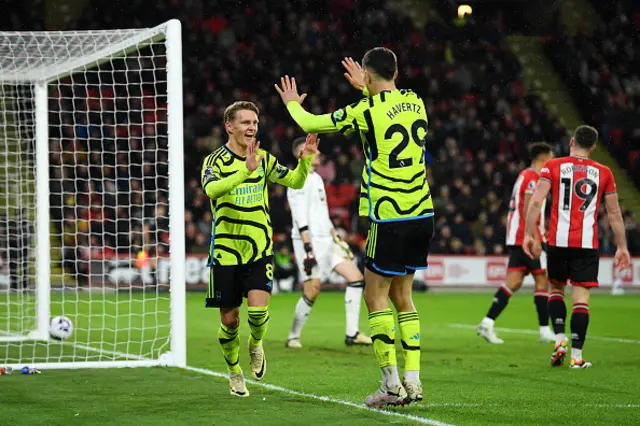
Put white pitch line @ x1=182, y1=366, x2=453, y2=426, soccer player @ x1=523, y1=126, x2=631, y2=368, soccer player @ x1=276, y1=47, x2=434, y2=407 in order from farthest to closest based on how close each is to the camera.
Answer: soccer player @ x1=523, y1=126, x2=631, y2=368, soccer player @ x1=276, y1=47, x2=434, y2=407, white pitch line @ x1=182, y1=366, x2=453, y2=426

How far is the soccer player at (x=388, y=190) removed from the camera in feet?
18.7

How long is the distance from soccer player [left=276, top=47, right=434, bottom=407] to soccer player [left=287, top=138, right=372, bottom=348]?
4330 millimetres

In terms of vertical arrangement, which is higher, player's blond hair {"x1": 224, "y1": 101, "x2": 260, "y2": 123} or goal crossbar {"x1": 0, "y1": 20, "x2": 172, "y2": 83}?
goal crossbar {"x1": 0, "y1": 20, "x2": 172, "y2": 83}

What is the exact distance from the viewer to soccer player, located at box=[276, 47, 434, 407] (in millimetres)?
5711

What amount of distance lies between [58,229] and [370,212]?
15.7 meters

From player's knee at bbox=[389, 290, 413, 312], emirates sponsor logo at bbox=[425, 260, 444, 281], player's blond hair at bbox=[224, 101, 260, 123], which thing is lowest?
emirates sponsor logo at bbox=[425, 260, 444, 281]

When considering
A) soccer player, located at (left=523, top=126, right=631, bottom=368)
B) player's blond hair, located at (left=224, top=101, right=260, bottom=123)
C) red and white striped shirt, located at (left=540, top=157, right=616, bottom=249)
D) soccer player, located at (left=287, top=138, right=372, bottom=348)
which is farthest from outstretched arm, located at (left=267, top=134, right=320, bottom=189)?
soccer player, located at (left=287, top=138, right=372, bottom=348)

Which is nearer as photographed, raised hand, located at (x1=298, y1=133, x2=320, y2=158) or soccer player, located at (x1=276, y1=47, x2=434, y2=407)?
soccer player, located at (x1=276, y1=47, x2=434, y2=407)

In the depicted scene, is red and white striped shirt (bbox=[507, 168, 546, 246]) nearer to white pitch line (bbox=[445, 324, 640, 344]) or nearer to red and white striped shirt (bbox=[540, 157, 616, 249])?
white pitch line (bbox=[445, 324, 640, 344])

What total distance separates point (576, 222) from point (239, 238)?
338 centimetres

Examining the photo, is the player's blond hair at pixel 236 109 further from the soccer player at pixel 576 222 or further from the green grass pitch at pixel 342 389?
the soccer player at pixel 576 222

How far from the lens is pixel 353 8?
27.8m

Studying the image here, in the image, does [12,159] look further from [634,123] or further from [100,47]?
[634,123]

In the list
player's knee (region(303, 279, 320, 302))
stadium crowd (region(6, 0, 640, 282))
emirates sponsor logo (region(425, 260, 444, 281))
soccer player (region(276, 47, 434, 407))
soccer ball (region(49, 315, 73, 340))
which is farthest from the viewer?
stadium crowd (region(6, 0, 640, 282))
